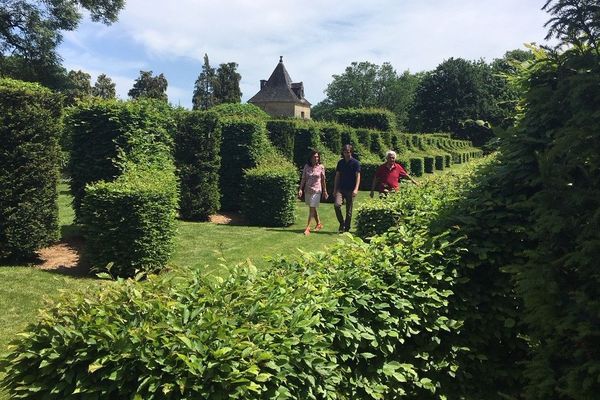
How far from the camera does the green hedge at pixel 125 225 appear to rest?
7.86m

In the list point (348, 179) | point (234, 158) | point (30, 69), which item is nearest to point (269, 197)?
point (234, 158)

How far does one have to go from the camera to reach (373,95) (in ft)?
342

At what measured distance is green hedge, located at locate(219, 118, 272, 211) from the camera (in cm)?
1505

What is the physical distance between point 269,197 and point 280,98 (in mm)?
69936

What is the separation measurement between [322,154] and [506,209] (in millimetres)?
16369

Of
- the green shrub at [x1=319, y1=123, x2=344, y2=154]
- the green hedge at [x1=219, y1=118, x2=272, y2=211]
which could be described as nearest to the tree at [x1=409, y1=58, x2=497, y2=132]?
the green shrub at [x1=319, y1=123, x2=344, y2=154]

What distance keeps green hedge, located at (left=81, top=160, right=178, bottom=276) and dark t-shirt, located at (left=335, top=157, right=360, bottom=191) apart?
14.9 feet

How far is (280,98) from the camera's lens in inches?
3187

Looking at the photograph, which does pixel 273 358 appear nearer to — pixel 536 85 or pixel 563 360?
pixel 563 360

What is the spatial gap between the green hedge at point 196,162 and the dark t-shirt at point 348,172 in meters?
4.15

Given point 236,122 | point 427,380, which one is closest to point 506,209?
point 427,380

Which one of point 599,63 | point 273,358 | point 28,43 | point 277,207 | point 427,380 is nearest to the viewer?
point 273,358

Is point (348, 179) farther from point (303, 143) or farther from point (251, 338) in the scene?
point (251, 338)

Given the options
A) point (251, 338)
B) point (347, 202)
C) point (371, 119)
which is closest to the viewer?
point (251, 338)
